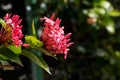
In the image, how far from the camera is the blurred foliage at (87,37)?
2.82 m

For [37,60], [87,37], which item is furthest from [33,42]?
[87,37]

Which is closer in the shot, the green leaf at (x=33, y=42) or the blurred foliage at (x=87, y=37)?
the green leaf at (x=33, y=42)

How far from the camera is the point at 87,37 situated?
11.0ft

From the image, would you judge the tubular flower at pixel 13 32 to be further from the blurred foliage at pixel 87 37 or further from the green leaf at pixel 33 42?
the blurred foliage at pixel 87 37

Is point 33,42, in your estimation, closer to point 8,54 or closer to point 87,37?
point 8,54

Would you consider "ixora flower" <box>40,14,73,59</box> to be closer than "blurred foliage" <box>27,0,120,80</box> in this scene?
Yes

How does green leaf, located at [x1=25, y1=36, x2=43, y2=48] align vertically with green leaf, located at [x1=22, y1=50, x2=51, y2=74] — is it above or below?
above

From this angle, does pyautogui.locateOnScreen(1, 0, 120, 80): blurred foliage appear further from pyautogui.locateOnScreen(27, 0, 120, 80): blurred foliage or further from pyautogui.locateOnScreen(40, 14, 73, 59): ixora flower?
pyautogui.locateOnScreen(40, 14, 73, 59): ixora flower

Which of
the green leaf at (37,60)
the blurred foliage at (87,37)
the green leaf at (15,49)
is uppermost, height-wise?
the blurred foliage at (87,37)

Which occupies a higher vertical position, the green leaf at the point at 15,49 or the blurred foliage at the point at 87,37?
the blurred foliage at the point at 87,37

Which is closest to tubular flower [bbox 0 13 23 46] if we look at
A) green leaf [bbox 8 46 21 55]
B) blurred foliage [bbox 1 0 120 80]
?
green leaf [bbox 8 46 21 55]

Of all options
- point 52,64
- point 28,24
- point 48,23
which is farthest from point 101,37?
point 48,23

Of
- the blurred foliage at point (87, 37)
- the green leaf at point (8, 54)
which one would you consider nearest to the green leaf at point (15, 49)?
the green leaf at point (8, 54)

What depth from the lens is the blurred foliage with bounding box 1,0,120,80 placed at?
2816mm
